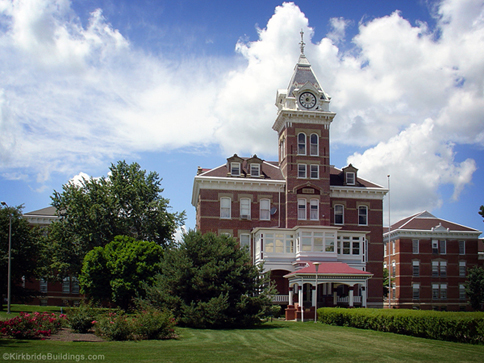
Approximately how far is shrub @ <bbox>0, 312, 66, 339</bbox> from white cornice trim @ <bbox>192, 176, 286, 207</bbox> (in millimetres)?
27495

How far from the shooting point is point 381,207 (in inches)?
2023

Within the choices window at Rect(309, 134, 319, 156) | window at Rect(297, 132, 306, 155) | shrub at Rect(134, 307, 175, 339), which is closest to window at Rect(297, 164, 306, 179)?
window at Rect(297, 132, 306, 155)

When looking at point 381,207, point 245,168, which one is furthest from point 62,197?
point 381,207

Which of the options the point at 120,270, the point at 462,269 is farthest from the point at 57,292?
the point at 462,269

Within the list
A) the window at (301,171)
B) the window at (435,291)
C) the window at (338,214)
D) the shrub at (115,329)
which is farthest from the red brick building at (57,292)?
the window at (435,291)

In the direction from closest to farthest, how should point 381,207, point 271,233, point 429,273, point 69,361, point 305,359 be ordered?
1. point 69,361
2. point 305,359
3. point 271,233
4. point 381,207
5. point 429,273

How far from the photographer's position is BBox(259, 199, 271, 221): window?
159 feet

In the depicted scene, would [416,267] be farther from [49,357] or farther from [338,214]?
[49,357]

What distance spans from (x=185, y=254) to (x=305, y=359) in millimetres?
15501

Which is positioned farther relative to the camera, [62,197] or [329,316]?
[62,197]

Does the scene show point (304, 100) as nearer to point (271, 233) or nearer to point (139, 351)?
point (271, 233)

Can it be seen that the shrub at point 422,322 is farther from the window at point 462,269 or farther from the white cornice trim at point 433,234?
the window at point 462,269

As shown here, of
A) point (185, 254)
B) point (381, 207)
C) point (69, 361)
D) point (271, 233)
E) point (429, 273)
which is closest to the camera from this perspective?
point (69, 361)

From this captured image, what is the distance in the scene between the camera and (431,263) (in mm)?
68812
